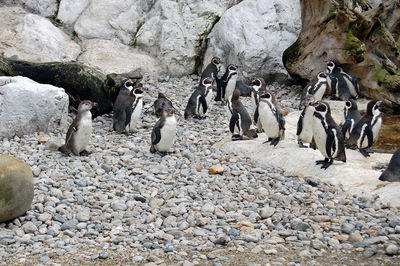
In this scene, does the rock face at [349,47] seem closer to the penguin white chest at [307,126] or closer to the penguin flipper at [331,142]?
the penguin white chest at [307,126]

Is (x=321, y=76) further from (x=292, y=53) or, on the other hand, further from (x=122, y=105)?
(x=122, y=105)

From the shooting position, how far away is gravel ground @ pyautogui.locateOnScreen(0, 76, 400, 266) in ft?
18.0

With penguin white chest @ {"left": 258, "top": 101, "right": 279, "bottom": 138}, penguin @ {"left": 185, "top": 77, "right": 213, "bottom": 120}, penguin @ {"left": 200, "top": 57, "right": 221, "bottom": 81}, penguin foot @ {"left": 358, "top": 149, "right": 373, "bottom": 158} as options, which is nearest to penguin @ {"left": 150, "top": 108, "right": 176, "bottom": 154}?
penguin white chest @ {"left": 258, "top": 101, "right": 279, "bottom": 138}

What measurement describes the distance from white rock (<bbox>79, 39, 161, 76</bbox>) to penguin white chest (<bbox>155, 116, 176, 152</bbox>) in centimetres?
512

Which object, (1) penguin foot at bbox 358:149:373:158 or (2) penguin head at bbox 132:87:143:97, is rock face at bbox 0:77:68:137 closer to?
(2) penguin head at bbox 132:87:143:97

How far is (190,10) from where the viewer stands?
49.2 ft

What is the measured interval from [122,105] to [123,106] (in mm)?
43

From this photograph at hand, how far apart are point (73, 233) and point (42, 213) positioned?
588mm

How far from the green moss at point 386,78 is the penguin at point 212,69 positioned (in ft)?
11.6

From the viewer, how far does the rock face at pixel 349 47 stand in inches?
492

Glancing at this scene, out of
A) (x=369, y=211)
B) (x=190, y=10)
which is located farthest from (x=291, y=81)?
(x=369, y=211)

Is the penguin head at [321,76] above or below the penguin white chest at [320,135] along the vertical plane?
above

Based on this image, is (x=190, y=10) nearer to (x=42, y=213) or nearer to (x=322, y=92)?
(x=322, y=92)

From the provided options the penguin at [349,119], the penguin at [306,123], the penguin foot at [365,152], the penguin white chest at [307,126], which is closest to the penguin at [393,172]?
the penguin foot at [365,152]
